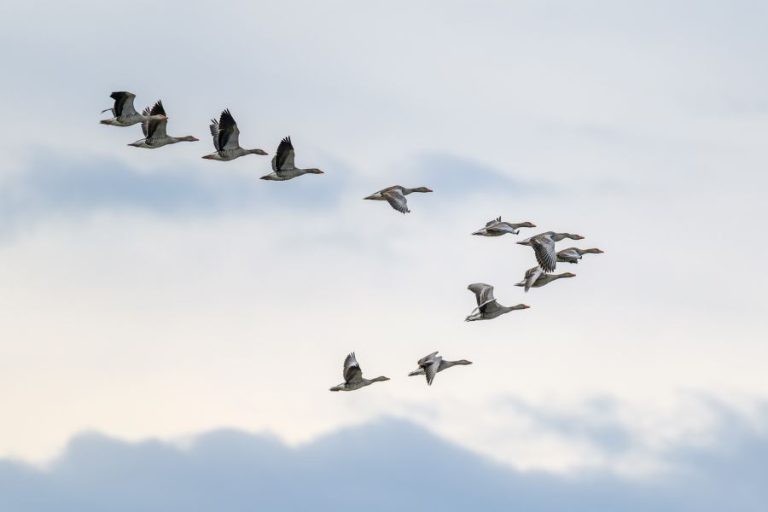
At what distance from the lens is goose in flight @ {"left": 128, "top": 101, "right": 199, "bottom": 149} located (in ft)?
304

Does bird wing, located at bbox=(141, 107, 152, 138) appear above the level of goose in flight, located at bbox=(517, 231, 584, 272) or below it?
above

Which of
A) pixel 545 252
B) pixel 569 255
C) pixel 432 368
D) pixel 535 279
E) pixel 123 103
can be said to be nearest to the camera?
pixel 432 368

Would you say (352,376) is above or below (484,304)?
below

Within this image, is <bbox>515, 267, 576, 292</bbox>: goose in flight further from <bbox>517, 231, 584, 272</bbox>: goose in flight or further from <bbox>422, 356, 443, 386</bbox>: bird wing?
<bbox>422, 356, 443, 386</bbox>: bird wing

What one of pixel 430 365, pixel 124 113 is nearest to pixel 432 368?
pixel 430 365

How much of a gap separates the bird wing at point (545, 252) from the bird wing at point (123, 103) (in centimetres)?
2350

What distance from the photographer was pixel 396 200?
285 feet

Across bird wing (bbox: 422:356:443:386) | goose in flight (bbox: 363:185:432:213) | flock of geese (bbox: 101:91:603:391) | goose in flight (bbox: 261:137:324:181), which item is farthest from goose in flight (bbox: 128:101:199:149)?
bird wing (bbox: 422:356:443:386)

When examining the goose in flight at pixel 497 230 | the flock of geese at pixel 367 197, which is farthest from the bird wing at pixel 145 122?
the goose in flight at pixel 497 230

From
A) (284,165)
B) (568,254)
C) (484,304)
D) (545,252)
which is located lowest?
(484,304)

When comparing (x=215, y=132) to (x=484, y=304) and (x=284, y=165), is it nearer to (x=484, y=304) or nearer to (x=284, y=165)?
(x=284, y=165)

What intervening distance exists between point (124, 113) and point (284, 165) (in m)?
8.92

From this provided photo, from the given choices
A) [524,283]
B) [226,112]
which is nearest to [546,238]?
[524,283]

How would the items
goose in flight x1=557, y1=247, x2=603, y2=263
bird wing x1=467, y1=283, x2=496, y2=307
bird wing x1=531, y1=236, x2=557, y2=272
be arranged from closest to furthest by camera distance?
bird wing x1=531, y1=236, x2=557, y2=272
bird wing x1=467, y1=283, x2=496, y2=307
goose in flight x1=557, y1=247, x2=603, y2=263
